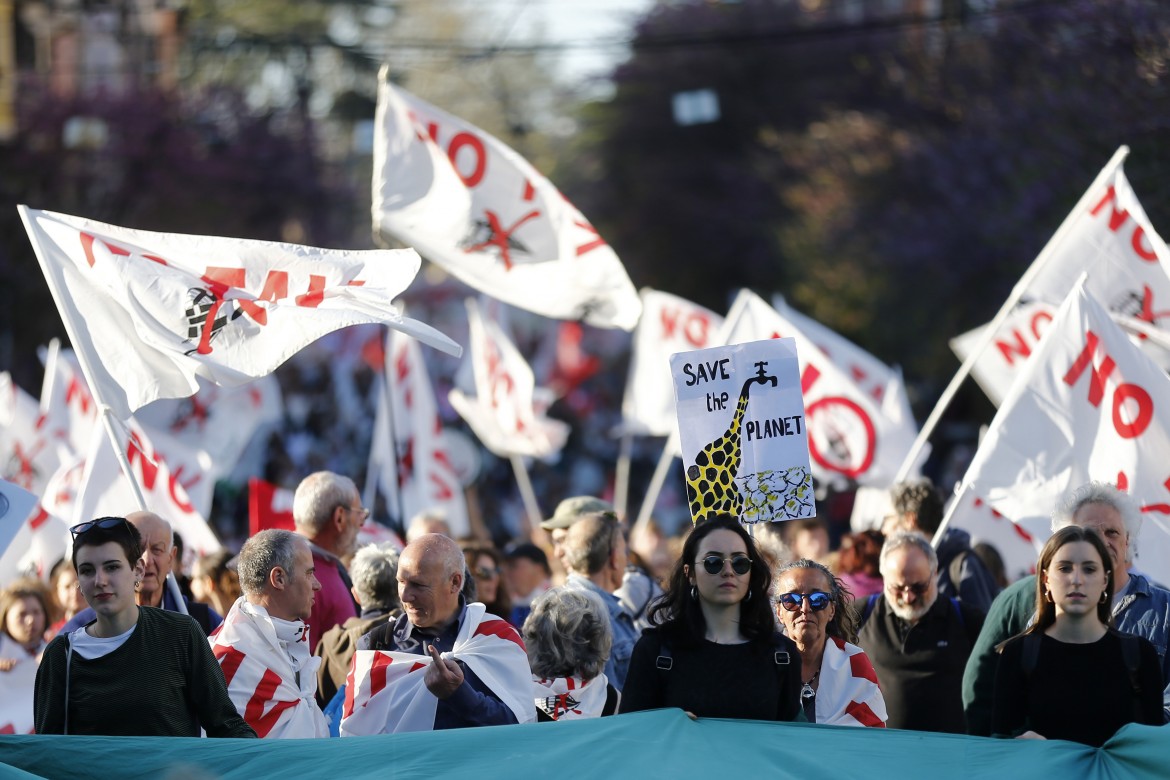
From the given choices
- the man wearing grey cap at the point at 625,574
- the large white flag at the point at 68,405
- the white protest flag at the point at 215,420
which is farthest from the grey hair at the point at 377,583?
the white protest flag at the point at 215,420

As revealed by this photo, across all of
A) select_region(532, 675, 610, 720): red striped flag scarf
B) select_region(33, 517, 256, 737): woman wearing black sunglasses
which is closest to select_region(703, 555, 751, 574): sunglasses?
select_region(532, 675, 610, 720): red striped flag scarf

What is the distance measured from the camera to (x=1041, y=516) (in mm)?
7977

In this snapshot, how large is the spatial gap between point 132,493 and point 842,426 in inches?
195

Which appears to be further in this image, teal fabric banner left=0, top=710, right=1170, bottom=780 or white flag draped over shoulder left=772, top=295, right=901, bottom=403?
white flag draped over shoulder left=772, top=295, right=901, bottom=403

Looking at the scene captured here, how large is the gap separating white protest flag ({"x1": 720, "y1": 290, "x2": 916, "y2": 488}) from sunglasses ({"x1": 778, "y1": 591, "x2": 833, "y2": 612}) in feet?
19.5

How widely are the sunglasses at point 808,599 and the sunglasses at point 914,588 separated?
1017mm

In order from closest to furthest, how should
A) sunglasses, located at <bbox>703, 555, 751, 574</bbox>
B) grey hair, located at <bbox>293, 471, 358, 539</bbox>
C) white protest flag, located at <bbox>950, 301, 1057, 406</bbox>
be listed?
sunglasses, located at <bbox>703, 555, 751, 574</bbox> < grey hair, located at <bbox>293, 471, 358, 539</bbox> < white protest flag, located at <bbox>950, 301, 1057, 406</bbox>

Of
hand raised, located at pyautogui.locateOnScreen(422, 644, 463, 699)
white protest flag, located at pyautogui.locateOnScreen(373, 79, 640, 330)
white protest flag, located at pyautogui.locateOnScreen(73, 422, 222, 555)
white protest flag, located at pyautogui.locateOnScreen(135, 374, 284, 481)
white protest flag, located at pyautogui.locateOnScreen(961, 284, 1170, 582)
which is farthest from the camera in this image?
white protest flag, located at pyautogui.locateOnScreen(135, 374, 284, 481)

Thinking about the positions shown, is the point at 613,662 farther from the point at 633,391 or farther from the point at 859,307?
the point at 859,307

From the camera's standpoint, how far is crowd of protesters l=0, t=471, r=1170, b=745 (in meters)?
5.20

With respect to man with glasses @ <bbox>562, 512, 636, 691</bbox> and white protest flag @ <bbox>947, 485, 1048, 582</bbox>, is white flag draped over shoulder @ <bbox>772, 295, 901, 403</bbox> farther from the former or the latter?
man with glasses @ <bbox>562, 512, 636, 691</bbox>

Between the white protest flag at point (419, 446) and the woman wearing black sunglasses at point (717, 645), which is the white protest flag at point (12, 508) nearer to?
the woman wearing black sunglasses at point (717, 645)

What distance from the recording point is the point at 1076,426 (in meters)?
8.09

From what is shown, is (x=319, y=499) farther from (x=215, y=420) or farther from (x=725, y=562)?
(x=215, y=420)
